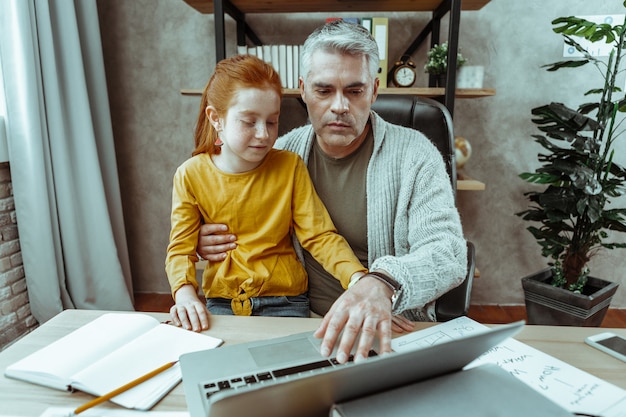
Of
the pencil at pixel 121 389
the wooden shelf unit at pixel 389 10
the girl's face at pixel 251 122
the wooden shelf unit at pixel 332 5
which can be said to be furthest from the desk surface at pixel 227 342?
the wooden shelf unit at pixel 332 5

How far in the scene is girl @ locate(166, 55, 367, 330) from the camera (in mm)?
1062

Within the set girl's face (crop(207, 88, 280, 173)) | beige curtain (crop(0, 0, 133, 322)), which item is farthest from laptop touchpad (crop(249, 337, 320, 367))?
beige curtain (crop(0, 0, 133, 322))

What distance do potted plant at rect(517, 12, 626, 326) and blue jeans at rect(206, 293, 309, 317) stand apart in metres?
1.54

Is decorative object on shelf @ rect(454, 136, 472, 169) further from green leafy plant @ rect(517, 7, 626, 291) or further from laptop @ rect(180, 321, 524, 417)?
laptop @ rect(180, 321, 524, 417)

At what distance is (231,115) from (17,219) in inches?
61.5

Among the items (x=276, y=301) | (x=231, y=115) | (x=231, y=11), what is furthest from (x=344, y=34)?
(x=231, y=11)

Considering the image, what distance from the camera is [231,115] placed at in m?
1.07

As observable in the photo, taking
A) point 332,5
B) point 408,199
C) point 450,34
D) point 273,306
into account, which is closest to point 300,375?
point 273,306

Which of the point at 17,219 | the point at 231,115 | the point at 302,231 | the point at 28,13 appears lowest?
the point at 17,219

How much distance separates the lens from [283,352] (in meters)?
0.69

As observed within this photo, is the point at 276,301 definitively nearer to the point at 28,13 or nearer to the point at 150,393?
the point at 150,393

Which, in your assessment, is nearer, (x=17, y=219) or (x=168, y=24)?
(x=17, y=219)

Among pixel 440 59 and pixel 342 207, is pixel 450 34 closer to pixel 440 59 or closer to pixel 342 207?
pixel 440 59

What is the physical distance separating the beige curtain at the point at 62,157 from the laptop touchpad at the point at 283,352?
1.81 m
